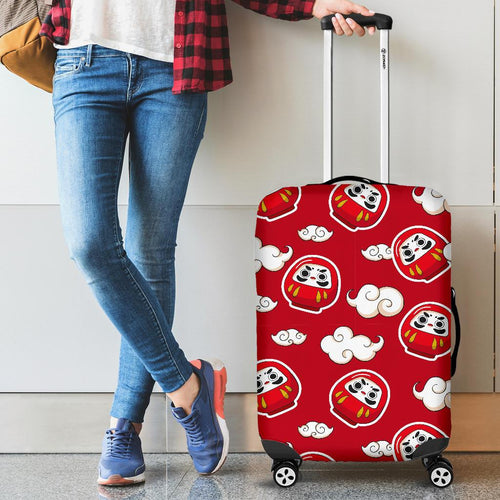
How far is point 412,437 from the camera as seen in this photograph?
1.54 metres

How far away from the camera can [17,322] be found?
1861 mm

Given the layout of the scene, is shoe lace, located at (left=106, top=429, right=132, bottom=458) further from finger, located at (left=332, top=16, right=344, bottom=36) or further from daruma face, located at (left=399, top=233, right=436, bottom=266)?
finger, located at (left=332, top=16, right=344, bottom=36)

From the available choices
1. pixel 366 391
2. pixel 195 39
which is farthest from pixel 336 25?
pixel 366 391

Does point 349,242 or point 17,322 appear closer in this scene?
point 349,242

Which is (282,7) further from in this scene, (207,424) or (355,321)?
(207,424)

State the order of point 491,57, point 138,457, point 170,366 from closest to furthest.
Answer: point 170,366 < point 138,457 < point 491,57

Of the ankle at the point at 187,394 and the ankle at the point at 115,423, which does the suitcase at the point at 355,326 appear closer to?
the ankle at the point at 187,394

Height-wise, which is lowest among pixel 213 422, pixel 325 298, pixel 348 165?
pixel 213 422

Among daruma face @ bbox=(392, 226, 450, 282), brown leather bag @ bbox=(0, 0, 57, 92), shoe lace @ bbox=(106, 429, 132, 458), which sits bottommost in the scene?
shoe lace @ bbox=(106, 429, 132, 458)

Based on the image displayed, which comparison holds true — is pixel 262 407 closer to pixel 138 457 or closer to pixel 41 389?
pixel 138 457

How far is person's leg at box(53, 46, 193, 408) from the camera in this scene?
1442mm

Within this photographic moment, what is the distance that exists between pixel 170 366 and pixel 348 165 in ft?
2.22

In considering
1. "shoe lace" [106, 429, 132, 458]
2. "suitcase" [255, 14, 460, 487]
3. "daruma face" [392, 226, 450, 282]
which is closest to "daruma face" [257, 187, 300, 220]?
"suitcase" [255, 14, 460, 487]

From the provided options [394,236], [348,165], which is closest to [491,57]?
[348,165]
